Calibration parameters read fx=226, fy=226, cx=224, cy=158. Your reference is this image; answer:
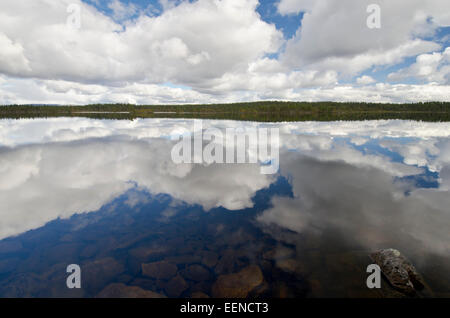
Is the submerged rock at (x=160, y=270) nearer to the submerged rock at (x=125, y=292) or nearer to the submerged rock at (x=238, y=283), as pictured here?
the submerged rock at (x=125, y=292)

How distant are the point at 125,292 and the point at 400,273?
8397 mm

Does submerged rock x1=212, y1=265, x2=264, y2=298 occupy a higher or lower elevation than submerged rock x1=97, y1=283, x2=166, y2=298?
higher

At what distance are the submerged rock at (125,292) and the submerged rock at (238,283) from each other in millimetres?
1713

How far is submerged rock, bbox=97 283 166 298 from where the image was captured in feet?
22.2

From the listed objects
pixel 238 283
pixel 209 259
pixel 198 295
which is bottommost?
pixel 198 295

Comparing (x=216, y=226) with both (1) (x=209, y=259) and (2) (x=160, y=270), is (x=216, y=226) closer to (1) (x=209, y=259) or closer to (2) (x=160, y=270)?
(1) (x=209, y=259)

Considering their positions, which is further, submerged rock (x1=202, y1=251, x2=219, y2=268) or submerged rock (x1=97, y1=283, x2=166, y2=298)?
submerged rock (x1=202, y1=251, x2=219, y2=268)

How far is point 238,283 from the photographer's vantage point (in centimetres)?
712

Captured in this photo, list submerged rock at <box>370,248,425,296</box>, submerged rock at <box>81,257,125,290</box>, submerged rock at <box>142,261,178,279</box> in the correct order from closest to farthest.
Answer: submerged rock at <box>370,248,425,296</box>
submerged rock at <box>81,257,125,290</box>
submerged rock at <box>142,261,178,279</box>

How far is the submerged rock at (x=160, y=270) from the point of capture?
299 inches

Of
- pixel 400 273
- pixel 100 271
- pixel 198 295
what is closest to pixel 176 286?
pixel 198 295

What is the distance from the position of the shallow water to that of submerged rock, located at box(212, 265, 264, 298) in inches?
2.7

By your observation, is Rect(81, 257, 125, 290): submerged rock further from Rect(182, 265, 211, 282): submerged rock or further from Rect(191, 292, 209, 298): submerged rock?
Rect(191, 292, 209, 298): submerged rock

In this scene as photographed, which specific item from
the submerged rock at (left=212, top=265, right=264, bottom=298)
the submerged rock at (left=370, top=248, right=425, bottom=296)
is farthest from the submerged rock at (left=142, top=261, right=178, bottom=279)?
the submerged rock at (left=370, top=248, right=425, bottom=296)
